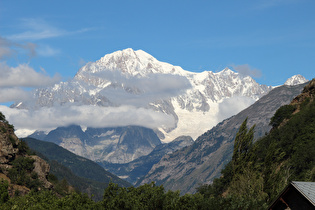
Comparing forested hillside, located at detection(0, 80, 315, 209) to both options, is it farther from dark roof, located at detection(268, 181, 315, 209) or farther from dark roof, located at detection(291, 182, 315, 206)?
dark roof, located at detection(291, 182, 315, 206)

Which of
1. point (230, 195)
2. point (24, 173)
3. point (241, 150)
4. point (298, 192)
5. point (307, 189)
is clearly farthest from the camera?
point (24, 173)

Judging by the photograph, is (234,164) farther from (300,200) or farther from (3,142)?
(3,142)

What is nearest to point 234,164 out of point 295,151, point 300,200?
point 300,200

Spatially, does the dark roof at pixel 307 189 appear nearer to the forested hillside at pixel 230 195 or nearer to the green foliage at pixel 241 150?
the forested hillside at pixel 230 195

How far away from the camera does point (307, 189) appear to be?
41812mm

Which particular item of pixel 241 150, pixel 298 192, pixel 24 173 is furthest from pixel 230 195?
pixel 24 173

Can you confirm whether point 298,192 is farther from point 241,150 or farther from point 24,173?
point 24,173

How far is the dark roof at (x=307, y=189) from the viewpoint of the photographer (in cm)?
4080

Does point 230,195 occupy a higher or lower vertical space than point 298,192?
lower

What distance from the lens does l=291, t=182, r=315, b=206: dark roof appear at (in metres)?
40.8

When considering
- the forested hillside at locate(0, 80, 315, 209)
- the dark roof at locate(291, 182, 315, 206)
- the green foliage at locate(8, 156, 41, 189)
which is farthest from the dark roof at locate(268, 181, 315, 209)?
the green foliage at locate(8, 156, 41, 189)

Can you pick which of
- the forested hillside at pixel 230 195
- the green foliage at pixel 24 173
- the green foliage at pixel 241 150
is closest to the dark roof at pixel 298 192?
the forested hillside at pixel 230 195

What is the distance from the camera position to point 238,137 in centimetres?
10612

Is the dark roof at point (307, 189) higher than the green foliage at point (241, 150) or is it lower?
lower
